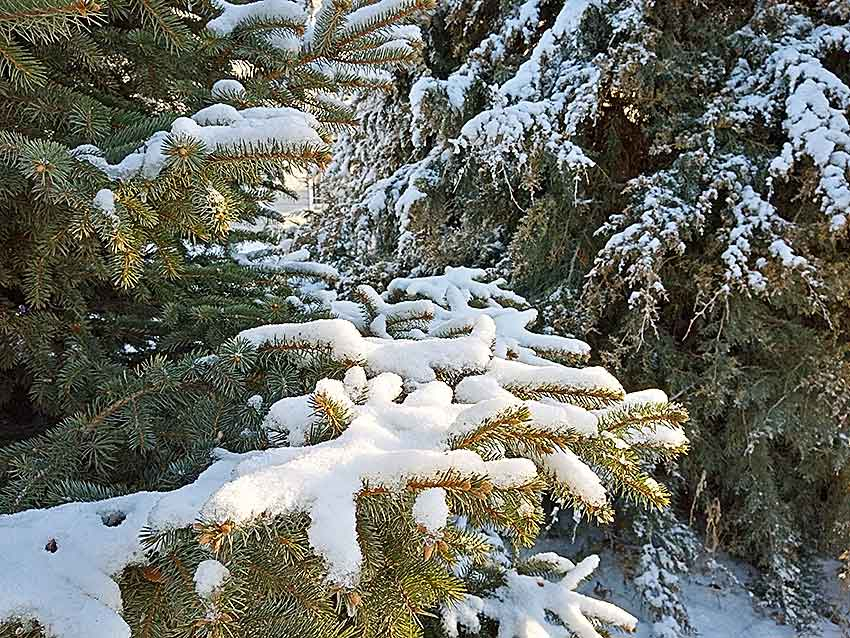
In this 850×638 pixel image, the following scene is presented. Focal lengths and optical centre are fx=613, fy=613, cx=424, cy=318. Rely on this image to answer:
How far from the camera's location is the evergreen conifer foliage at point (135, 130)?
988 mm

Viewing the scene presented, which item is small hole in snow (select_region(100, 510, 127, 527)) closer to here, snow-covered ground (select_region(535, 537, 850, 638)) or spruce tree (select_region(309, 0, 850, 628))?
spruce tree (select_region(309, 0, 850, 628))

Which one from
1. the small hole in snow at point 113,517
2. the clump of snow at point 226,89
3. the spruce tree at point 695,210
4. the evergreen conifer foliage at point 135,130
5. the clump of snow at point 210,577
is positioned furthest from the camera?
the spruce tree at point 695,210

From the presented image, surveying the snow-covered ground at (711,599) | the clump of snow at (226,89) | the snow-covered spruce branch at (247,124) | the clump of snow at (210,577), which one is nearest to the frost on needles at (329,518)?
the clump of snow at (210,577)

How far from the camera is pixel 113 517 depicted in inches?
32.7

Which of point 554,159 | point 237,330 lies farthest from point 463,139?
point 237,330

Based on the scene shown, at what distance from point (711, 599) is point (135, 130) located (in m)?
3.19

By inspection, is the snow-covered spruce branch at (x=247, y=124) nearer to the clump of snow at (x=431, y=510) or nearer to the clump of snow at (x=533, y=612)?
the clump of snow at (x=431, y=510)

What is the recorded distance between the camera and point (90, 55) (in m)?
1.26

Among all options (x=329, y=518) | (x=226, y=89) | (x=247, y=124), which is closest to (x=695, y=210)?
(x=226, y=89)

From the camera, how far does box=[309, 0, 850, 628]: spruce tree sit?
2570mm

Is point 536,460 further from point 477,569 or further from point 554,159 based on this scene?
point 554,159

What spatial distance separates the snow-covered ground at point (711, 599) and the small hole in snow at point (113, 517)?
2.40 meters

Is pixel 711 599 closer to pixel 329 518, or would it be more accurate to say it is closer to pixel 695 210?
pixel 695 210

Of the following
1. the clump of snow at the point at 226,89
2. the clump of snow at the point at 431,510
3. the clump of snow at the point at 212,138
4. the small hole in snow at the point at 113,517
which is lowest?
the small hole in snow at the point at 113,517
